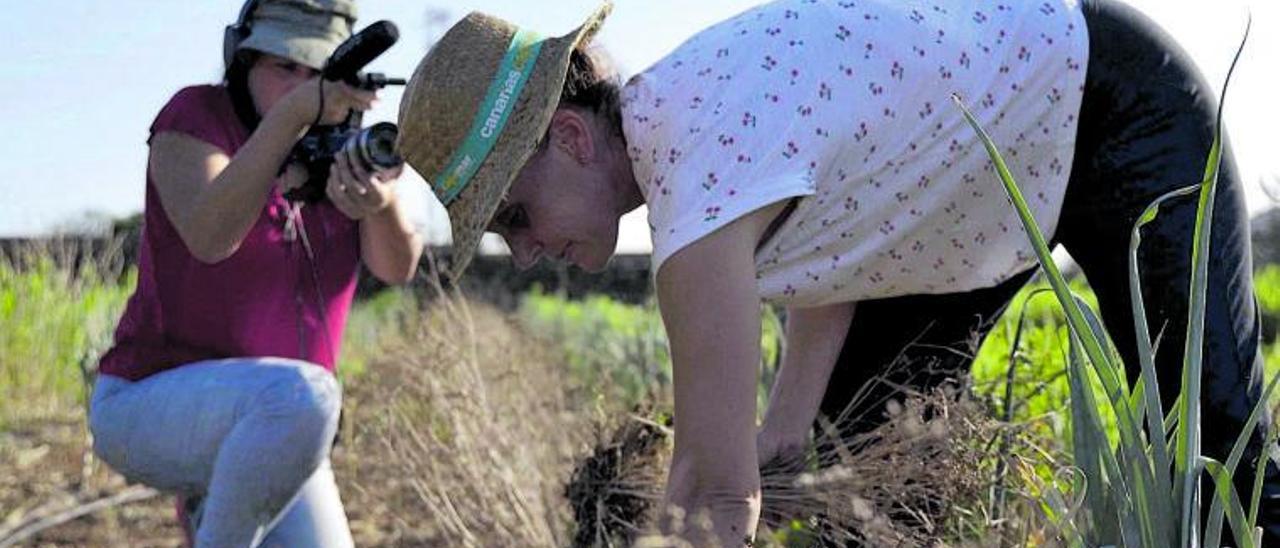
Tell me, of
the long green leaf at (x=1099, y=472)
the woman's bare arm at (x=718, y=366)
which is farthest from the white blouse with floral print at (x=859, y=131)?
the long green leaf at (x=1099, y=472)

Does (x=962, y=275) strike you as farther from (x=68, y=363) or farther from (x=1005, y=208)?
(x=68, y=363)

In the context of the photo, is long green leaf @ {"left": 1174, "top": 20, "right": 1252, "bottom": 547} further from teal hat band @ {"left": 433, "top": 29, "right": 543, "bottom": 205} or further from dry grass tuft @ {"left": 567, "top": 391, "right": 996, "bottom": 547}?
teal hat band @ {"left": 433, "top": 29, "right": 543, "bottom": 205}

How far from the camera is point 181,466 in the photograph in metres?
3.17

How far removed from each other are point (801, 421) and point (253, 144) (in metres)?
0.93

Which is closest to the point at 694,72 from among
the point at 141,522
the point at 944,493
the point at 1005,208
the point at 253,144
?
the point at 1005,208

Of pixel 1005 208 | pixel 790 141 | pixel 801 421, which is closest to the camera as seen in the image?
pixel 790 141

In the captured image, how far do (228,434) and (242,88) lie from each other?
24.1 inches

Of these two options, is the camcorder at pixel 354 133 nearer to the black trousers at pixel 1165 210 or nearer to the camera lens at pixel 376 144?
the camera lens at pixel 376 144

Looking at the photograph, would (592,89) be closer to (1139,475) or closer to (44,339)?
(1139,475)

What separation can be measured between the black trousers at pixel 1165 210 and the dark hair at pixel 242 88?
1368 mm

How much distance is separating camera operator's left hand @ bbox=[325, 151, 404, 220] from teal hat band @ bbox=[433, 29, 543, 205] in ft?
2.31

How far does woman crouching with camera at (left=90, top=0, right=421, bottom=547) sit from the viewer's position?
310 centimetres

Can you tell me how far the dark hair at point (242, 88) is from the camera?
132 inches

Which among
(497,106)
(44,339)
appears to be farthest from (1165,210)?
(44,339)
